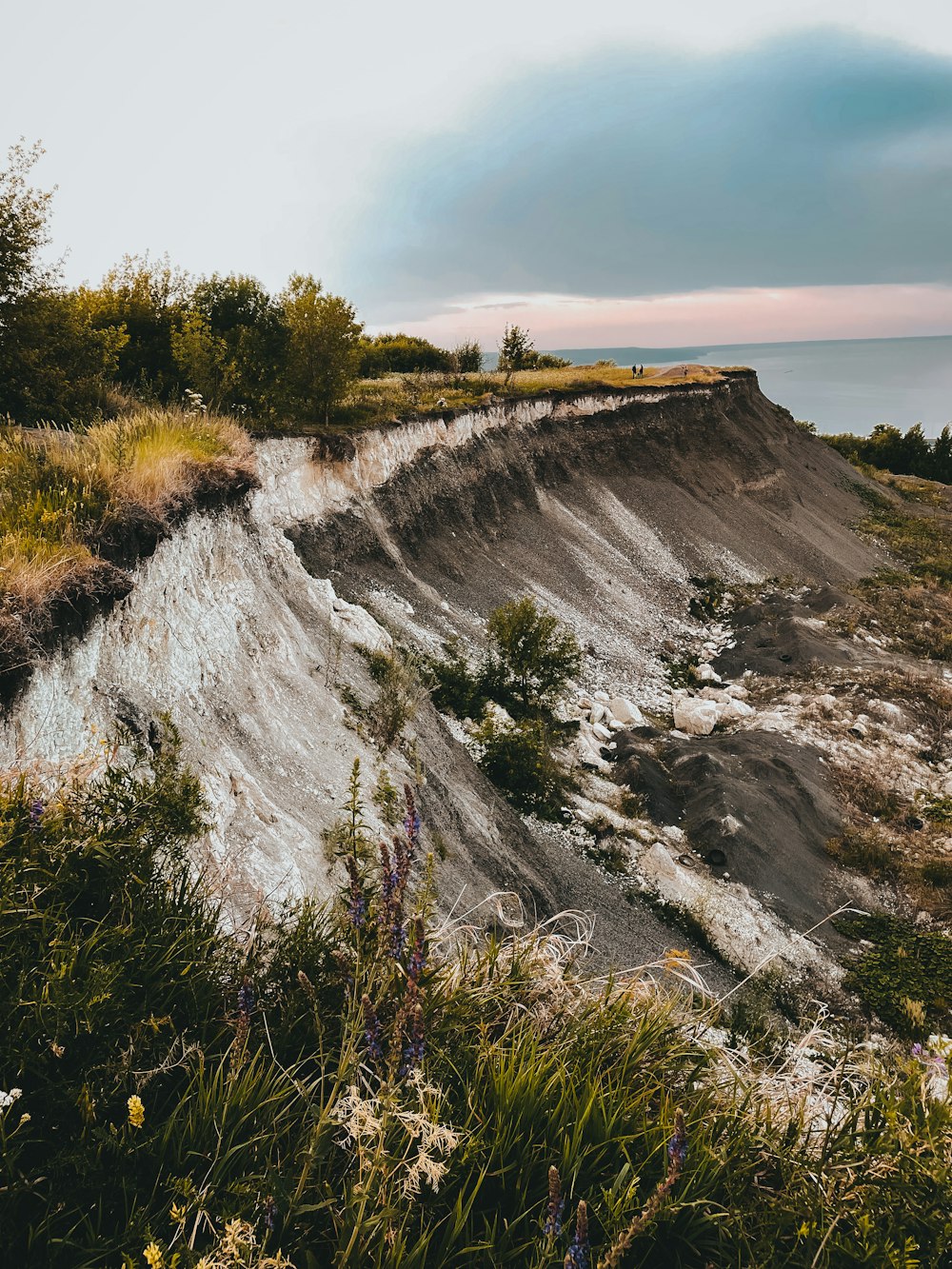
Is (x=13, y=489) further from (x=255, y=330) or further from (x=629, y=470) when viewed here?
(x=629, y=470)

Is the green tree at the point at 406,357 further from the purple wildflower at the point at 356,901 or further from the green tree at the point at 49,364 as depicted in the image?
the purple wildflower at the point at 356,901

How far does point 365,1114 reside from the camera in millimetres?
2246

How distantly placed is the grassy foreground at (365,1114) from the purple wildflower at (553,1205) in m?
0.01

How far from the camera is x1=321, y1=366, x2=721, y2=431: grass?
22859 millimetres

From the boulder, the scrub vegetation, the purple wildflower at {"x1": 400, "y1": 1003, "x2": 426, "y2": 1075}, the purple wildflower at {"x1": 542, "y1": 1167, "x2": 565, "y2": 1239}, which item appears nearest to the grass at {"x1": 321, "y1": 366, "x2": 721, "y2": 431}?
the scrub vegetation

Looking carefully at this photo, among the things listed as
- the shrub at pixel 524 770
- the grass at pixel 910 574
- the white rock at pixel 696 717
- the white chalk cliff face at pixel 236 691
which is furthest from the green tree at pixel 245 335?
the grass at pixel 910 574

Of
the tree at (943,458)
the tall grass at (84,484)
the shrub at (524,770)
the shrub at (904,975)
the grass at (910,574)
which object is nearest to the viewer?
the tall grass at (84,484)

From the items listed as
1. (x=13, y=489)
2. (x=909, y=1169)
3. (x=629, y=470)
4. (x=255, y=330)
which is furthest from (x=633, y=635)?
(x=909, y=1169)

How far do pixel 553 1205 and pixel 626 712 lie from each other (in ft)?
61.6

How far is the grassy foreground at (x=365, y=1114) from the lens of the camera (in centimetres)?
213

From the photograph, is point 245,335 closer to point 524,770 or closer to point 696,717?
point 524,770

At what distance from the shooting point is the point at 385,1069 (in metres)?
2.68

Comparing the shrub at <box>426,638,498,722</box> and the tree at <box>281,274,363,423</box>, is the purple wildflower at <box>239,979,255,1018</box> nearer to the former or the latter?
the shrub at <box>426,638,498,722</box>

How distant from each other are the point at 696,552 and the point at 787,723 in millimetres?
14376
